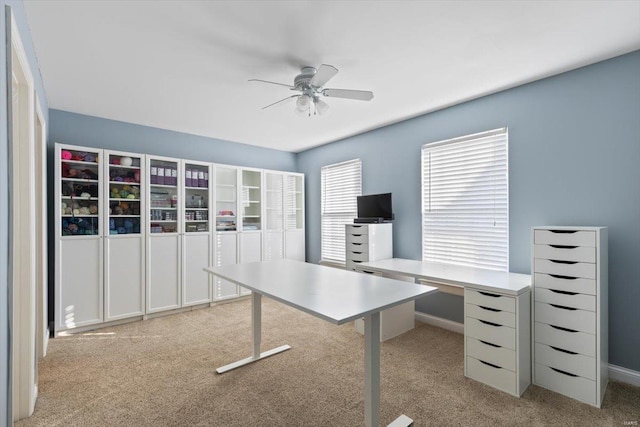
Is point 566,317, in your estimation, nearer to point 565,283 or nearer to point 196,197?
point 565,283

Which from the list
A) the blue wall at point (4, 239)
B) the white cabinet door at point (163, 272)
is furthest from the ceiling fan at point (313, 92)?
the white cabinet door at point (163, 272)

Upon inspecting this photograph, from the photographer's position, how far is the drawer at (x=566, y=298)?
2.12 metres

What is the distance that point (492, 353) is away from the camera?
2369 mm

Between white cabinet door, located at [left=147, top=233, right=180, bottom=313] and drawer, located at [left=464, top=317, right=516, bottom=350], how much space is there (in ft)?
11.4

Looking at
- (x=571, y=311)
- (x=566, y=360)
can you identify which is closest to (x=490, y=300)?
(x=571, y=311)

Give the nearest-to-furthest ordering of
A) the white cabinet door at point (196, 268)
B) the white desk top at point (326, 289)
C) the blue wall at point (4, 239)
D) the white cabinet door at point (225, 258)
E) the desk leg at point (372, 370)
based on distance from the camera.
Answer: the blue wall at point (4, 239), the white desk top at point (326, 289), the desk leg at point (372, 370), the white cabinet door at point (196, 268), the white cabinet door at point (225, 258)

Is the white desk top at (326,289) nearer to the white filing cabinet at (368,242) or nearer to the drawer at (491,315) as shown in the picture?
the drawer at (491,315)

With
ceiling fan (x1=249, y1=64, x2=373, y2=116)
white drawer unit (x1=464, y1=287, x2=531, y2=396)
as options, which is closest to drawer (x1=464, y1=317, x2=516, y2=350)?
white drawer unit (x1=464, y1=287, x2=531, y2=396)

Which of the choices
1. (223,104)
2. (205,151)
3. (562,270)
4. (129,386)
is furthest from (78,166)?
(562,270)

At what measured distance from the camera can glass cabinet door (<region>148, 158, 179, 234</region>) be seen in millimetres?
3945

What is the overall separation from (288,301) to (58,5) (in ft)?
7.25

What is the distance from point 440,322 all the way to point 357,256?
122cm

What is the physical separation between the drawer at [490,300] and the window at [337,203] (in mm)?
2375

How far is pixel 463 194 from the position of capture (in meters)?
3.37
